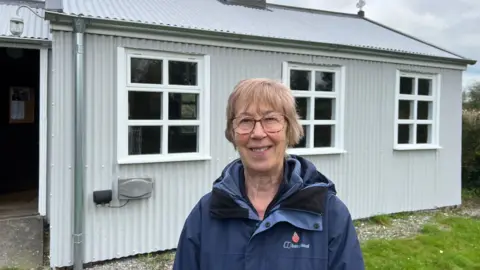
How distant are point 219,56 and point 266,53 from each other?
792 mm

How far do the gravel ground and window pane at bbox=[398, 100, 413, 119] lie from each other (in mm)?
1820

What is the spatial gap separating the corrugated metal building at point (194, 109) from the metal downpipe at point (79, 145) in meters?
0.02

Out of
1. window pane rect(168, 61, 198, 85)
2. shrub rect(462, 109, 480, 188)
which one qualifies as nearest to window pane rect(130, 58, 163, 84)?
window pane rect(168, 61, 198, 85)

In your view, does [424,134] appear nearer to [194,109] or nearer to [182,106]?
[194,109]

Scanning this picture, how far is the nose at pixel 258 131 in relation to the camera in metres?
1.67

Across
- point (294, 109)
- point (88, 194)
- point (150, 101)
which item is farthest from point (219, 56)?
point (294, 109)

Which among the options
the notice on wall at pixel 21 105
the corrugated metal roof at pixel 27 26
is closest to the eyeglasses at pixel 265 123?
the corrugated metal roof at pixel 27 26

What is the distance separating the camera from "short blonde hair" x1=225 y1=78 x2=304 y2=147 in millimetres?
1689

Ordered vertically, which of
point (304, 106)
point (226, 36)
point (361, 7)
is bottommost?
point (304, 106)

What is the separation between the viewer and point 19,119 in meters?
8.17

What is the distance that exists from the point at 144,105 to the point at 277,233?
4.10 meters

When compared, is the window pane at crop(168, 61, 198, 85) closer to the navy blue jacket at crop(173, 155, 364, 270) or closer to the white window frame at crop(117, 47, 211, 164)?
the white window frame at crop(117, 47, 211, 164)

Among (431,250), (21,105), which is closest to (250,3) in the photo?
(21,105)

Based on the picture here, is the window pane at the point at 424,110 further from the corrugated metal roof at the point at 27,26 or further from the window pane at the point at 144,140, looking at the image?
the corrugated metal roof at the point at 27,26
